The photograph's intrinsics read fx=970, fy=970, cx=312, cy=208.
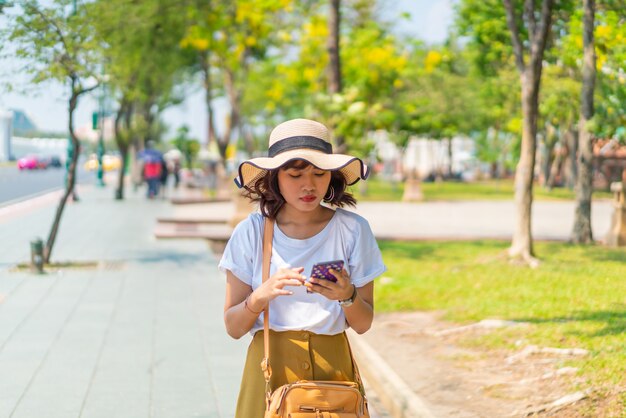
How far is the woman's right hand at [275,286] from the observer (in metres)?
2.99

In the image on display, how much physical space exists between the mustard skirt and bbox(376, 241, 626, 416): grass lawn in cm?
259

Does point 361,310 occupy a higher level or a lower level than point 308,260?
lower

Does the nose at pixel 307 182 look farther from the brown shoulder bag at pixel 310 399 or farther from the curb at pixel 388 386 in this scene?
the curb at pixel 388 386

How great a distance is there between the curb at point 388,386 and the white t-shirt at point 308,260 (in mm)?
2582

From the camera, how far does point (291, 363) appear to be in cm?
330

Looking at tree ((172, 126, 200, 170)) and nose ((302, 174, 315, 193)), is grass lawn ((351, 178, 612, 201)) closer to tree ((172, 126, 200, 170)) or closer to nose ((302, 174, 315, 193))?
tree ((172, 126, 200, 170))

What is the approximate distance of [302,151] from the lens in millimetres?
3229

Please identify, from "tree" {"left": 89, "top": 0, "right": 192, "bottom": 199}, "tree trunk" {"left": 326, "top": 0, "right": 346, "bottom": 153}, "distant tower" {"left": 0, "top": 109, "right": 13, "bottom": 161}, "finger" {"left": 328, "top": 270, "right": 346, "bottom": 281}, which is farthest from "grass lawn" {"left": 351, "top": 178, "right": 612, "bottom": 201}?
"distant tower" {"left": 0, "top": 109, "right": 13, "bottom": 161}

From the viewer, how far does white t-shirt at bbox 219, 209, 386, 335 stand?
329cm

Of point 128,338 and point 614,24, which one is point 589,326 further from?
point 614,24

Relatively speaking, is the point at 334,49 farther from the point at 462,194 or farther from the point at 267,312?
the point at 462,194

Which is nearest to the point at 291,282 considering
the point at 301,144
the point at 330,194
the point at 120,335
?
the point at 301,144

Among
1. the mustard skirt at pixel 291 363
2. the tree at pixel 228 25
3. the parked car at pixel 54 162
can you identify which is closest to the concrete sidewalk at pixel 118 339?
the mustard skirt at pixel 291 363

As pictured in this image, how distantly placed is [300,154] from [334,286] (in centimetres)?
47
